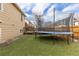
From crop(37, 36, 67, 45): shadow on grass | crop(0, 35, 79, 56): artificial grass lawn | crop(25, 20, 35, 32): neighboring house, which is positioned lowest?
crop(0, 35, 79, 56): artificial grass lawn

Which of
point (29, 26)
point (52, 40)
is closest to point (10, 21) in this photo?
point (29, 26)

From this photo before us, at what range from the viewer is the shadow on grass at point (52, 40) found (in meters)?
4.02

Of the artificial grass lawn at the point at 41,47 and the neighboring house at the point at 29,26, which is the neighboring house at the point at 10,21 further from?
the artificial grass lawn at the point at 41,47

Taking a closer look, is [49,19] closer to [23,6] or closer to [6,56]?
[23,6]

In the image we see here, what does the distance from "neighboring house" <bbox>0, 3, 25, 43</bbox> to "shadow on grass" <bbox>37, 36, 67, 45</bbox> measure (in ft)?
1.60

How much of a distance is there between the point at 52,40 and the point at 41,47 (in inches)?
11.2

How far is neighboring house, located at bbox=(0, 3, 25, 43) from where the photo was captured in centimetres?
387

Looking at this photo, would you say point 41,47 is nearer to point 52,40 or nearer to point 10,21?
point 52,40

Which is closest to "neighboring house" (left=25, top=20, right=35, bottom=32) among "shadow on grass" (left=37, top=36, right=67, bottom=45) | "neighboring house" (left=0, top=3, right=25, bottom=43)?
"neighboring house" (left=0, top=3, right=25, bottom=43)

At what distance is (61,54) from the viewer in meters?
4.03

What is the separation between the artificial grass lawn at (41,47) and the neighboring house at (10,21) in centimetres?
19

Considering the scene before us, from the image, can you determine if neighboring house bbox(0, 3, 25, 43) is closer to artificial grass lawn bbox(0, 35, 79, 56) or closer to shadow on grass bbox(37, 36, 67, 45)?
artificial grass lawn bbox(0, 35, 79, 56)

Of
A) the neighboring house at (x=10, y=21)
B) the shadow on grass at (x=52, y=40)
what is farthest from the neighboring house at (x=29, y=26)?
the shadow on grass at (x=52, y=40)

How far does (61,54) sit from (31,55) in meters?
0.65
